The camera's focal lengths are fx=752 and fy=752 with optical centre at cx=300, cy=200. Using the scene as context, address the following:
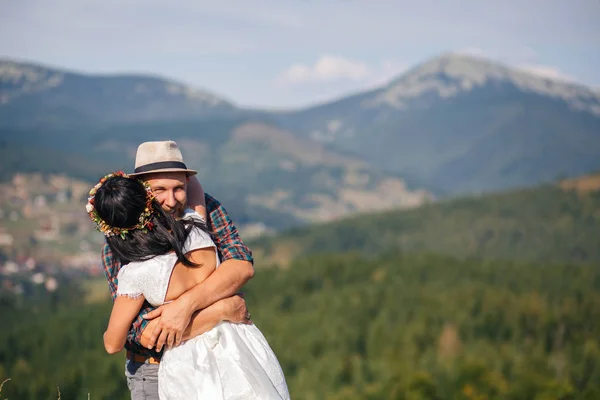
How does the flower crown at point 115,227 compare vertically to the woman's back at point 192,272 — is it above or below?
above

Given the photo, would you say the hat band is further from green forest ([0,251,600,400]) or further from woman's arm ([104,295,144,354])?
green forest ([0,251,600,400])

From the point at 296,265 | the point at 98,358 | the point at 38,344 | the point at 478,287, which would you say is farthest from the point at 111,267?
the point at 296,265

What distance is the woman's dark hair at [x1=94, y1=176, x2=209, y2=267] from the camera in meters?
Result: 4.67

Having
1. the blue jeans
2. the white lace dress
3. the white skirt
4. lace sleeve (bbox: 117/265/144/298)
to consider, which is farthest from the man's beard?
the blue jeans

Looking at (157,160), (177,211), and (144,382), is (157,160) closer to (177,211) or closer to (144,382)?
(177,211)

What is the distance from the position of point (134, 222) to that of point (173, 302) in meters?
0.56

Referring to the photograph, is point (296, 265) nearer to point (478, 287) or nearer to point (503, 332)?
point (478, 287)

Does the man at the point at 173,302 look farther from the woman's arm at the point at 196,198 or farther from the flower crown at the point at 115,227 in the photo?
the flower crown at the point at 115,227

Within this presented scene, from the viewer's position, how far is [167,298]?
4.82m

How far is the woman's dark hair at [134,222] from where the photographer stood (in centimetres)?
467

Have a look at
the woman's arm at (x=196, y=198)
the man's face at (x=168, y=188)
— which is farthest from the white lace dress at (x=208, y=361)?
the woman's arm at (x=196, y=198)

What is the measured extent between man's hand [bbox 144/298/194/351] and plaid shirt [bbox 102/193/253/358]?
149 millimetres

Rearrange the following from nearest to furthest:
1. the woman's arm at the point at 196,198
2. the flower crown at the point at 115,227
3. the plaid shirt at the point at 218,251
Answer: the flower crown at the point at 115,227 → the plaid shirt at the point at 218,251 → the woman's arm at the point at 196,198

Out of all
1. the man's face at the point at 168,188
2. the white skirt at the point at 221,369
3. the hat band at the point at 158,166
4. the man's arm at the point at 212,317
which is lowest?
the white skirt at the point at 221,369
